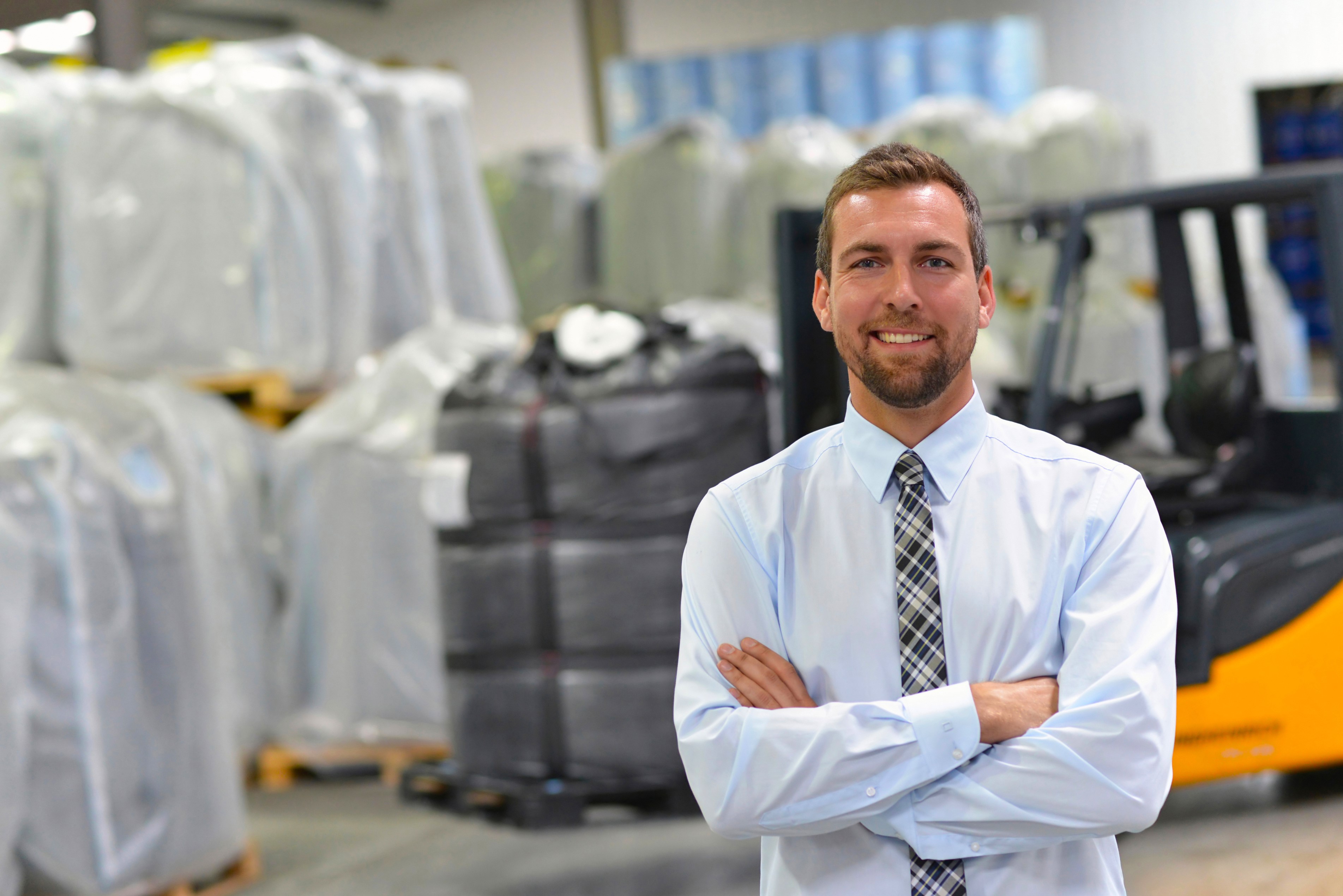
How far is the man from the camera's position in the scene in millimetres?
1512

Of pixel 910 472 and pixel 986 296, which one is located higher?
pixel 986 296

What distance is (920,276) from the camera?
150 cm

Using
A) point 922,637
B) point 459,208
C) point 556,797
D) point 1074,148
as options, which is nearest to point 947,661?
point 922,637

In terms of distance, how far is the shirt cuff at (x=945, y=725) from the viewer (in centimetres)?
150

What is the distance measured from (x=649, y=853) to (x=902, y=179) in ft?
11.1

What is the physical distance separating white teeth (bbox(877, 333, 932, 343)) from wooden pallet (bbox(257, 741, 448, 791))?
4.13m

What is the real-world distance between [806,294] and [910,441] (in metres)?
2.23

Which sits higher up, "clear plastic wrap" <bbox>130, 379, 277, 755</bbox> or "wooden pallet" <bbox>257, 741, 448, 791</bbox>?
"clear plastic wrap" <bbox>130, 379, 277, 755</bbox>

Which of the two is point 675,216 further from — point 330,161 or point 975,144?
point 330,161

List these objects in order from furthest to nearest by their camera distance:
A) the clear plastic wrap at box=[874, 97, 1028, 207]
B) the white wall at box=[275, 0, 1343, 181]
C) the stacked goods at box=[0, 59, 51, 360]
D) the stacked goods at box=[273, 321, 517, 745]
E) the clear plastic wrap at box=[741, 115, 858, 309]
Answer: the white wall at box=[275, 0, 1343, 181]
the clear plastic wrap at box=[874, 97, 1028, 207]
the clear plastic wrap at box=[741, 115, 858, 309]
the stacked goods at box=[273, 321, 517, 745]
the stacked goods at box=[0, 59, 51, 360]

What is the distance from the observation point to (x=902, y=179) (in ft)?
4.97

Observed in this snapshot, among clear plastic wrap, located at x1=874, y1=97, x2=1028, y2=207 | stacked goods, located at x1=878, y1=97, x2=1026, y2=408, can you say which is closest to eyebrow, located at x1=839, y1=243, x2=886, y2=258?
stacked goods, located at x1=878, y1=97, x2=1026, y2=408

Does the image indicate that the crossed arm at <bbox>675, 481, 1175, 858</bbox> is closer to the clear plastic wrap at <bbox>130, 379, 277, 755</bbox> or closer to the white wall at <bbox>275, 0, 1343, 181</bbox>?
the clear plastic wrap at <bbox>130, 379, 277, 755</bbox>

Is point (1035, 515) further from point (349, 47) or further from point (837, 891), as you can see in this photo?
point (349, 47)
